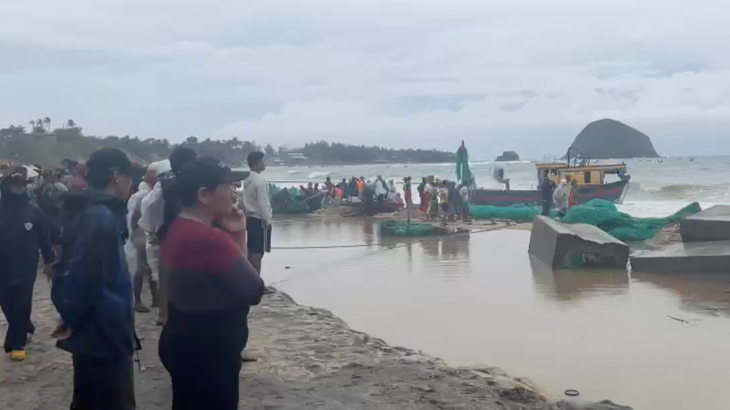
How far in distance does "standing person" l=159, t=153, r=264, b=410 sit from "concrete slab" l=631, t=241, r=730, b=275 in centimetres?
1014

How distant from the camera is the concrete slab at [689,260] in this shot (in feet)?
37.9

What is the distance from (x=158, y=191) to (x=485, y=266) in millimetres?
7959

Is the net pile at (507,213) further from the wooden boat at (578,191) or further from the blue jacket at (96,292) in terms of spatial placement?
the blue jacket at (96,292)

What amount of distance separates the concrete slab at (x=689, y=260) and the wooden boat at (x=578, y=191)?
17.3 m

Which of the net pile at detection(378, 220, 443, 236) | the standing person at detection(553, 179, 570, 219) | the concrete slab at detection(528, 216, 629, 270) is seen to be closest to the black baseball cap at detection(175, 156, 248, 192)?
the concrete slab at detection(528, 216, 629, 270)

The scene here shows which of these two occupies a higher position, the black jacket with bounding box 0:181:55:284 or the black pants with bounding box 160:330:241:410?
the black jacket with bounding box 0:181:55:284

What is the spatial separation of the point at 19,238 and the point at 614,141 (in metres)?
144

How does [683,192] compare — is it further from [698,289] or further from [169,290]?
[169,290]

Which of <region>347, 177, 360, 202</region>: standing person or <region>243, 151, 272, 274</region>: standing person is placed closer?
<region>243, 151, 272, 274</region>: standing person

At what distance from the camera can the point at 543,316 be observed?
888 cm

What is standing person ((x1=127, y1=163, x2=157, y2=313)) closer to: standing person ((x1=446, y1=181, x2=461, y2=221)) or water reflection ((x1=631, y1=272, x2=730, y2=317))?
water reflection ((x1=631, y1=272, x2=730, y2=317))

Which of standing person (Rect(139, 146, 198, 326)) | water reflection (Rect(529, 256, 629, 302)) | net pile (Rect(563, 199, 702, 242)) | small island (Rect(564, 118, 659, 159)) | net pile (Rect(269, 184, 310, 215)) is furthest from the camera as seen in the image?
small island (Rect(564, 118, 659, 159))

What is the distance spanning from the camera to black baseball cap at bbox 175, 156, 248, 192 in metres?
3.27

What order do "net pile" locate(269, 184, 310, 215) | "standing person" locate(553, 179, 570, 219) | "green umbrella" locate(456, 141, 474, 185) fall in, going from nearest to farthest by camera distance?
"standing person" locate(553, 179, 570, 219), "net pile" locate(269, 184, 310, 215), "green umbrella" locate(456, 141, 474, 185)
